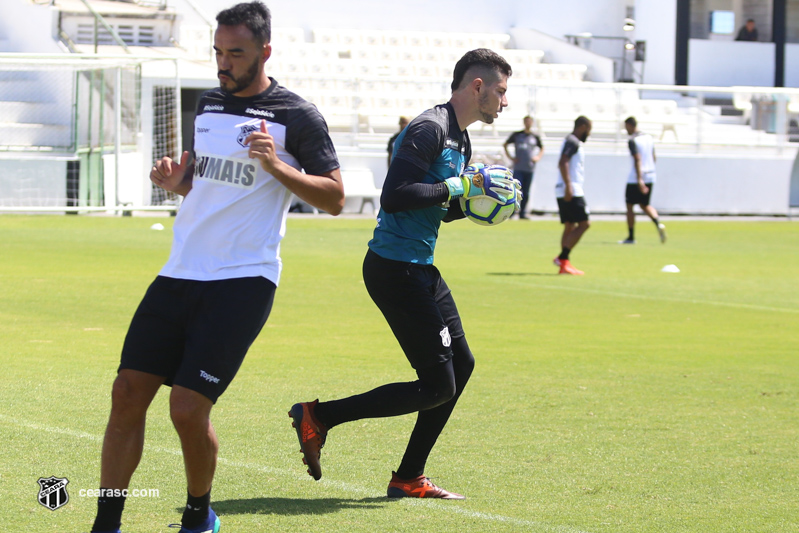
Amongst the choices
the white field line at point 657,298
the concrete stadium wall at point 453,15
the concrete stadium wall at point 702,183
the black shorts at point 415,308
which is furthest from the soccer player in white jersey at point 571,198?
the concrete stadium wall at point 453,15

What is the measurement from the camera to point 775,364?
29.5 ft

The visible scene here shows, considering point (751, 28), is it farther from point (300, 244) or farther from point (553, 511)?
point (553, 511)

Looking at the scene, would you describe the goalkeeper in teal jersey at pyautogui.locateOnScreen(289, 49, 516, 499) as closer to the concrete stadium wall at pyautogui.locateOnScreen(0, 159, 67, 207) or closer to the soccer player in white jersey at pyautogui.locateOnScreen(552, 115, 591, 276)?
the soccer player in white jersey at pyautogui.locateOnScreen(552, 115, 591, 276)

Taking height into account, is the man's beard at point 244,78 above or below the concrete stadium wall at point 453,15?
below

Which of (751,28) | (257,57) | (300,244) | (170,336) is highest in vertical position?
(751,28)

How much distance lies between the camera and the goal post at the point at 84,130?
73.5ft

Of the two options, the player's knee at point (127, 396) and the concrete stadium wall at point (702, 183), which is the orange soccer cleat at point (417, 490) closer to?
the player's knee at point (127, 396)

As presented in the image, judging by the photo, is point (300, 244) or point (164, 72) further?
point (164, 72)

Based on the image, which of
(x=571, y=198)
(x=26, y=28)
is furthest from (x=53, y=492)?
(x=26, y=28)

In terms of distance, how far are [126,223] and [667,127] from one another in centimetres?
1683

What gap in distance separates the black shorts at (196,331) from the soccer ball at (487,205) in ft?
4.55

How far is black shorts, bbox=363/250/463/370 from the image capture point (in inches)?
198

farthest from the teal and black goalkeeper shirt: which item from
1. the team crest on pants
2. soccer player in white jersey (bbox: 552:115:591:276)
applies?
soccer player in white jersey (bbox: 552:115:591:276)

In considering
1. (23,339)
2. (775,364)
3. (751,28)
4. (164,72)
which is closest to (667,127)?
(751,28)
